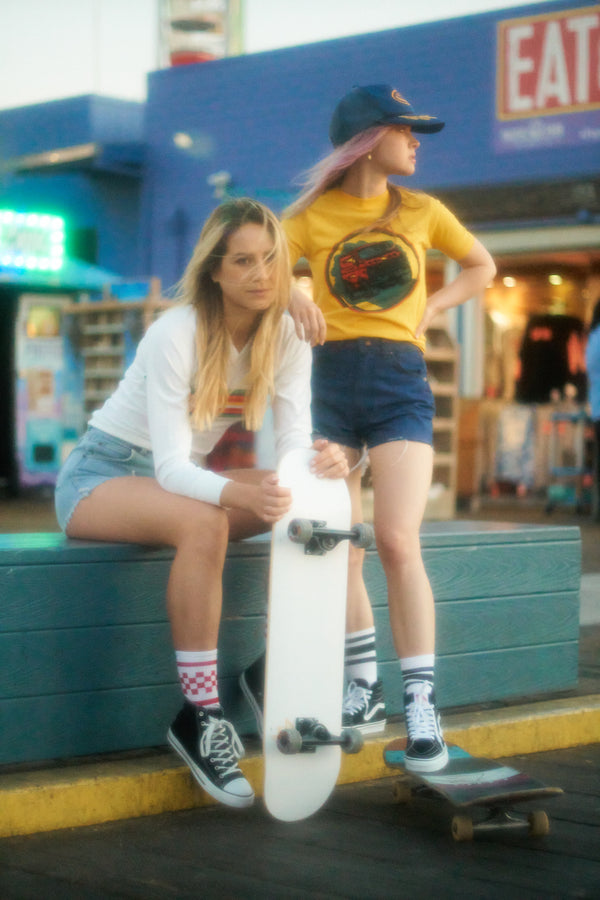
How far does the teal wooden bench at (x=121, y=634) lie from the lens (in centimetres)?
304

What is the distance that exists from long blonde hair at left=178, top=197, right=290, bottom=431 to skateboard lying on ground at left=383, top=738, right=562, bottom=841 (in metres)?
1.02

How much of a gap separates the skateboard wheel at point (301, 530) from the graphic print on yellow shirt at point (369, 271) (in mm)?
692

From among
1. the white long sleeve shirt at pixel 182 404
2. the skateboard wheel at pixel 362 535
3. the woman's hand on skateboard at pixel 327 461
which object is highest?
the white long sleeve shirt at pixel 182 404

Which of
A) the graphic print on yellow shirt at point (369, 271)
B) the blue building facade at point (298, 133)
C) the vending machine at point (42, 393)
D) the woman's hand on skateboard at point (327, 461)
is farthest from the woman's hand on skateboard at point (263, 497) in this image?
the vending machine at point (42, 393)

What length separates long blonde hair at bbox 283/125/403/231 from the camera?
11.1ft

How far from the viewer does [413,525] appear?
10.8 ft

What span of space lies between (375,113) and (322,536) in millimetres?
1191

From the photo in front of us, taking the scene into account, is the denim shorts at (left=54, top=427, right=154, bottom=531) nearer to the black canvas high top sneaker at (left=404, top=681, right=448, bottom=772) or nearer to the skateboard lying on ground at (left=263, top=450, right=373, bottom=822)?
the skateboard lying on ground at (left=263, top=450, right=373, bottom=822)

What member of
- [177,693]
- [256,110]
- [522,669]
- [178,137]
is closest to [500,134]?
[256,110]

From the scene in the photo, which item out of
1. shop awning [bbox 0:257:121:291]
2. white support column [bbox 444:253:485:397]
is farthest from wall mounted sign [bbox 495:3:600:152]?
shop awning [bbox 0:257:121:291]

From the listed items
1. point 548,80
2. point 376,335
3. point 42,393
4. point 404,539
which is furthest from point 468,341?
point 404,539

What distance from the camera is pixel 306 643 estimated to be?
3.06 metres

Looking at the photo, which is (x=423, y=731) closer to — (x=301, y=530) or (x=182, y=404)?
(x=301, y=530)

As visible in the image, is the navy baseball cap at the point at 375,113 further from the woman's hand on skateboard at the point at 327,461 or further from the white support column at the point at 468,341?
the white support column at the point at 468,341
